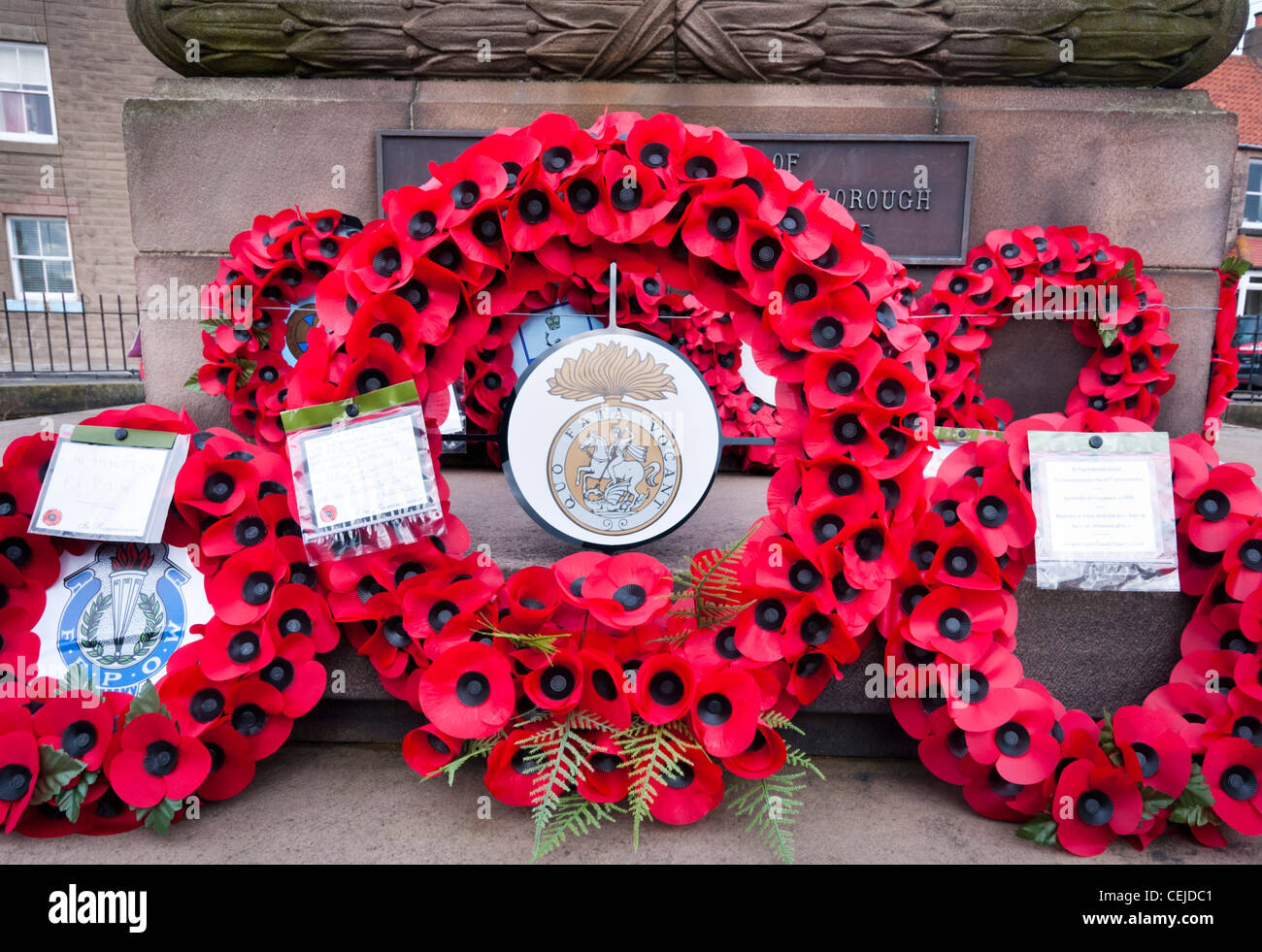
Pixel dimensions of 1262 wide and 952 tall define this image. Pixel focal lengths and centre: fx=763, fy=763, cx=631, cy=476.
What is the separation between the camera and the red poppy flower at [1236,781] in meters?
1.64

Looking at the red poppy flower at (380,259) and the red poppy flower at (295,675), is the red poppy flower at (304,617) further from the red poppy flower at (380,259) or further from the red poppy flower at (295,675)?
the red poppy flower at (380,259)

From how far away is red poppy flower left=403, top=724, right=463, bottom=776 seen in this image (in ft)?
5.73

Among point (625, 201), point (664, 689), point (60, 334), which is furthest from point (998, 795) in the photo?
point (60, 334)

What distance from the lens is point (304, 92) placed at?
3117mm

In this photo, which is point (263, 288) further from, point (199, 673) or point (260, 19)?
point (199, 673)

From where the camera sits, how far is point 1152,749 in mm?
1681

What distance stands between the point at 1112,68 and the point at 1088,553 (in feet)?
7.85

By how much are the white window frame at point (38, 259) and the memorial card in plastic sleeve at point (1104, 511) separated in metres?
17.1

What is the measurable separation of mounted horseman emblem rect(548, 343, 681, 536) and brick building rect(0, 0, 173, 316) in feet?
50.6

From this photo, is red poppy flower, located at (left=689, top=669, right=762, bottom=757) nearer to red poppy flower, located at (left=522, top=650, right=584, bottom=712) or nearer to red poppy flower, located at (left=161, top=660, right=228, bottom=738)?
red poppy flower, located at (left=522, top=650, right=584, bottom=712)

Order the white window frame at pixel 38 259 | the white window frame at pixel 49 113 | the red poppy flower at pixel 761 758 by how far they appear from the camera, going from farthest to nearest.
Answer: the white window frame at pixel 38 259, the white window frame at pixel 49 113, the red poppy flower at pixel 761 758

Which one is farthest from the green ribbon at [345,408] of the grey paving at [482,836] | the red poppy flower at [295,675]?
the grey paving at [482,836]

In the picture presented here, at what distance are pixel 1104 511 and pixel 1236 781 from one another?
0.63 meters

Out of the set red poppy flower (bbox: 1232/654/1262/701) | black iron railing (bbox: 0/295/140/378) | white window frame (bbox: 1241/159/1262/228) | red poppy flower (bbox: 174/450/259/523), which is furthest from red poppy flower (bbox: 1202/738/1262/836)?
white window frame (bbox: 1241/159/1262/228)
